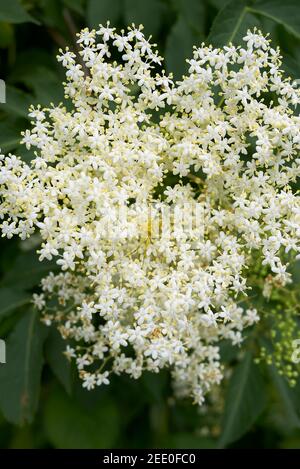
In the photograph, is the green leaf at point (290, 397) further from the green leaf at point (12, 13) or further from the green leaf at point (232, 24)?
the green leaf at point (12, 13)

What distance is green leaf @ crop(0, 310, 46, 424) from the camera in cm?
352

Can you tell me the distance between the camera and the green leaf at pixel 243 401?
3986 mm

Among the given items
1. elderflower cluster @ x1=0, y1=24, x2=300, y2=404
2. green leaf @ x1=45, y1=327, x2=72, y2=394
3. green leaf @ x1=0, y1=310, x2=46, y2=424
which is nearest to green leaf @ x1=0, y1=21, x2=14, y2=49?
A: elderflower cluster @ x1=0, y1=24, x2=300, y2=404

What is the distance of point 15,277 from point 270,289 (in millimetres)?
1434

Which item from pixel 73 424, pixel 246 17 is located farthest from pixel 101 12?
pixel 73 424

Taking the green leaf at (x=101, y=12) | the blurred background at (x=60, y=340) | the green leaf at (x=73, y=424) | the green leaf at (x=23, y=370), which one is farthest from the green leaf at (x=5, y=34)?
the green leaf at (x=73, y=424)

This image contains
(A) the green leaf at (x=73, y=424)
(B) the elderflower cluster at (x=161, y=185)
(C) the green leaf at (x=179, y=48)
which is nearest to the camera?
(B) the elderflower cluster at (x=161, y=185)

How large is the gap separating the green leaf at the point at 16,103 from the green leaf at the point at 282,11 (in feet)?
3.87

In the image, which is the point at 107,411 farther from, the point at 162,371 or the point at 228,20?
the point at 228,20

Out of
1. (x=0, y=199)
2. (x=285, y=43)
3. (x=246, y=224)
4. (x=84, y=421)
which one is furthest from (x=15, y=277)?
(x=285, y=43)

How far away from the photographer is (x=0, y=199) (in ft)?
10.3

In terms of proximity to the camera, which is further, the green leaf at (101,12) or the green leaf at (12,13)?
the green leaf at (101,12)

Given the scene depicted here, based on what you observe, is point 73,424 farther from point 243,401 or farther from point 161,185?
point 161,185

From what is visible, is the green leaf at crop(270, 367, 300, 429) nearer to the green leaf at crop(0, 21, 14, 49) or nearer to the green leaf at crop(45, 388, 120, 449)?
the green leaf at crop(45, 388, 120, 449)
